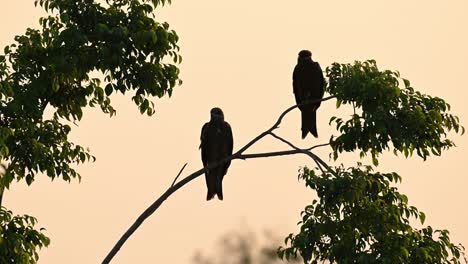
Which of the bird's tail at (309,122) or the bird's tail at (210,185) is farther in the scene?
the bird's tail at (309,122)

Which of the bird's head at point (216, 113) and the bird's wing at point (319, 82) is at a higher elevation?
the bird's wing at point (319, 82)

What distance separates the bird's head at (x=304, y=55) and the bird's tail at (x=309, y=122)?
0.77 m

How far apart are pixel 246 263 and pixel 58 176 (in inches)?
911

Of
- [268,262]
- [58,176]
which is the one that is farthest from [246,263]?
[58,176]

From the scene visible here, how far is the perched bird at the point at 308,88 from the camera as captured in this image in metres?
20.4

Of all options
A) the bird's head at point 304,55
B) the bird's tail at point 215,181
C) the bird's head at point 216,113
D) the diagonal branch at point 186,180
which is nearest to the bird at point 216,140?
the bird's head at point 216,113

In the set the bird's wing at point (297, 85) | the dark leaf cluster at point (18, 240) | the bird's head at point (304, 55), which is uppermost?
the bird's head at point (304, 55)

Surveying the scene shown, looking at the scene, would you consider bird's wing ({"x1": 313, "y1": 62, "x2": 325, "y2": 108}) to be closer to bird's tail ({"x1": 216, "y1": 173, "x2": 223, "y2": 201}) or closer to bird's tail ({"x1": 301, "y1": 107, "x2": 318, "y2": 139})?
bird's tail ({"x1": 301, "y1": 107, "x2": 318, "y2": 139})

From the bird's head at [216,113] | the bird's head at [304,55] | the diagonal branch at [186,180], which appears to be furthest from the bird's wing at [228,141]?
the bird's head at [304,55]

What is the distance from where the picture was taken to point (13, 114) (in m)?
19.6

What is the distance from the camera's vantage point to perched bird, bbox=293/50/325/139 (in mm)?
20359

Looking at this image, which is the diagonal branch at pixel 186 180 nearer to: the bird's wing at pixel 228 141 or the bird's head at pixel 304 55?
the bird's wing at pixel 228 141

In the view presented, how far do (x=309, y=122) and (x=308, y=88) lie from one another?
489 millimetres

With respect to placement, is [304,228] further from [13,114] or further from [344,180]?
[13,114]
